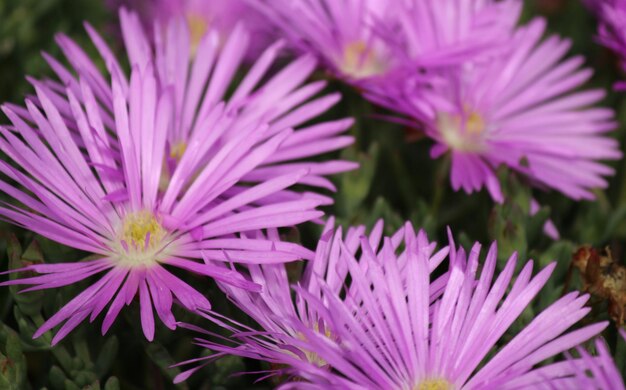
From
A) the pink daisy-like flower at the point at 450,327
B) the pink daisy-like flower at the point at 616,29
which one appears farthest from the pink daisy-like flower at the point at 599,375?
the pink daisy-like flower at the point at 616,29

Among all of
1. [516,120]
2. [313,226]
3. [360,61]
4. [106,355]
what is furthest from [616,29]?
[106,355]

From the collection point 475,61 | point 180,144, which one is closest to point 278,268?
point 180,144

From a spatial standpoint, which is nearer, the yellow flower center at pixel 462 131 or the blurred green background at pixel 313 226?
the blurred green background at pixel 313 226

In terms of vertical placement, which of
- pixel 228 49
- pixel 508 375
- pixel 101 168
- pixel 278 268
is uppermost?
pixel 228 49

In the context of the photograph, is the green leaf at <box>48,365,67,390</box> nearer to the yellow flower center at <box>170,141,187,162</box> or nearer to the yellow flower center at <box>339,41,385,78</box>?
the yellow flower center at <box>170,141,187,162</box>

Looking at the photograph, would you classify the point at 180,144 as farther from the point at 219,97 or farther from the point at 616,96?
the point at 616,96

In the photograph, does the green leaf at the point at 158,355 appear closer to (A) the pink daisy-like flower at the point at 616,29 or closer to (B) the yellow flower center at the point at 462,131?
(B) the yellow flower center at the point at 462,131
